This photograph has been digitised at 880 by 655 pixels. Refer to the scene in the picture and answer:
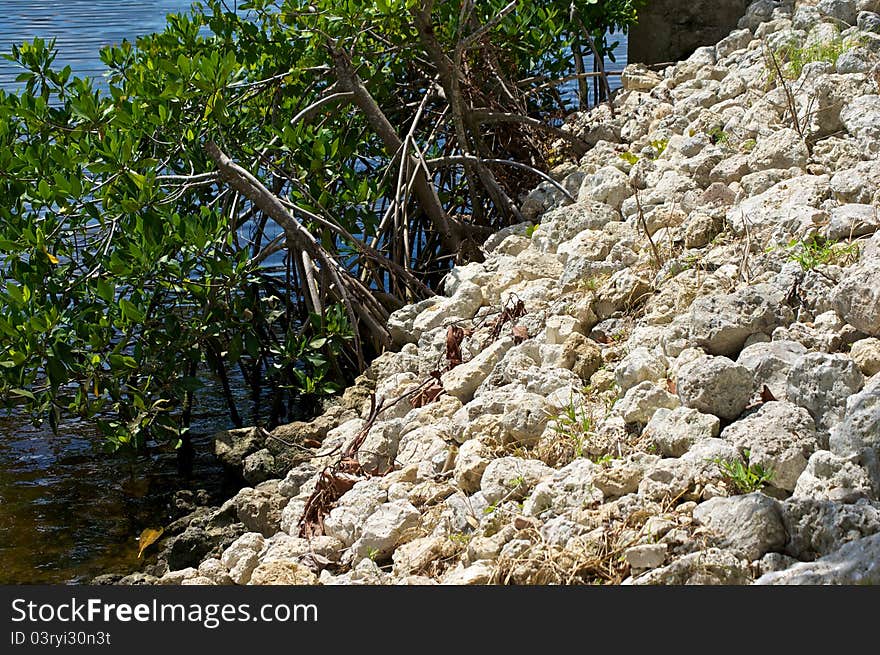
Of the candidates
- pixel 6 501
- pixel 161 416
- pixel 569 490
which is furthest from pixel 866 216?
pixel 6 501

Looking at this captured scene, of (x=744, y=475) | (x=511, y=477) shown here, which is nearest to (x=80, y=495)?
(x=511, y=477)

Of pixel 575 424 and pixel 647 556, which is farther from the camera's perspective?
pixel 575 424

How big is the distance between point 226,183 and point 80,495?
1.50 m

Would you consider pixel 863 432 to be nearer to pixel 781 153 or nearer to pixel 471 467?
pixel 471 467

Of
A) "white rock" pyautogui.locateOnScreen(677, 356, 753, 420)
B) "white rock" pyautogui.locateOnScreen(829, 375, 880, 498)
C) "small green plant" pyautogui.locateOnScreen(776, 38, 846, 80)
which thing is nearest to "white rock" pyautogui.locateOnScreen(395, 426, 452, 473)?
"white rock" pyautogui.locateOnScreen(677, 356, 753, 420)

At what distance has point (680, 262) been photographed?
3557 mm

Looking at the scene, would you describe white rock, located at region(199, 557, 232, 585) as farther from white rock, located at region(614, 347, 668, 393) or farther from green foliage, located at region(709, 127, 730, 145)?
green foliage, located at region(709, 127, 730, 145)

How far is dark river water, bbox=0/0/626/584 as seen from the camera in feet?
13.5

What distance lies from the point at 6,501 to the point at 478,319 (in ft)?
7.30

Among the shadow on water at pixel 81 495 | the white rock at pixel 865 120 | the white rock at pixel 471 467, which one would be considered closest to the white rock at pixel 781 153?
the white rock at pixel 865 120

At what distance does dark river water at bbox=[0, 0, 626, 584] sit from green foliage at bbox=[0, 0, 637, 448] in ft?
0.78

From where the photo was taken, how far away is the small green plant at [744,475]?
249 centimetres

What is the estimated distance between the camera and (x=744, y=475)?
248 centimetres

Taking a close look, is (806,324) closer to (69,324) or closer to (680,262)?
(680,262)
